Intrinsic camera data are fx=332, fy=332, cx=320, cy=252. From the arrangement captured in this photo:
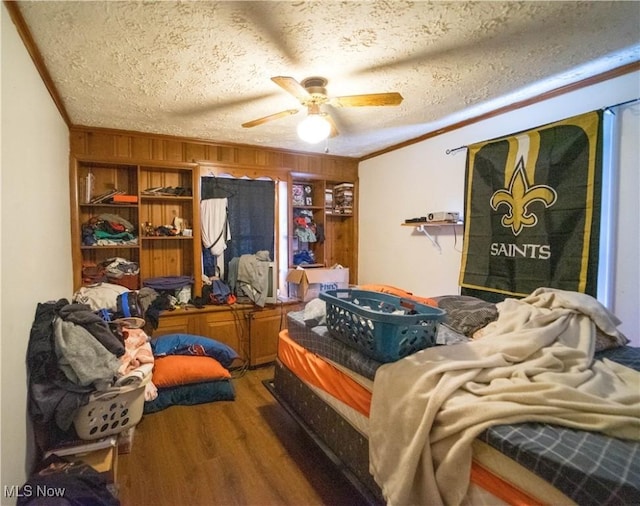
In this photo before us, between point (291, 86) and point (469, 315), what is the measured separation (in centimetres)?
174

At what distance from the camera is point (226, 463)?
204 cm

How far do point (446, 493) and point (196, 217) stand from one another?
10.1ft

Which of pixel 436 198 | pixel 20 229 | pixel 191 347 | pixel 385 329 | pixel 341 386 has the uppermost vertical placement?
pixel 436 198

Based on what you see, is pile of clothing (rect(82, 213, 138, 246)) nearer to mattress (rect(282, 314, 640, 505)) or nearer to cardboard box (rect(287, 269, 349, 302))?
cardboard box (rect(287, 269, 349, 302))

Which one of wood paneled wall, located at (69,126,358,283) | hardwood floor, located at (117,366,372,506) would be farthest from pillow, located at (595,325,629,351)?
wood paneled wall, located at (69,126,358,283)

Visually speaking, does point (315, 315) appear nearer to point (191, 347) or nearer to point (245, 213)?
point (191, 347)

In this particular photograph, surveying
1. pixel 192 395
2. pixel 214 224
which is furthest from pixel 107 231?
pixel 192 395

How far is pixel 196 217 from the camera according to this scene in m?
3.42

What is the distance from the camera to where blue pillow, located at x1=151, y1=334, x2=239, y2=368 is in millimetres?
2885

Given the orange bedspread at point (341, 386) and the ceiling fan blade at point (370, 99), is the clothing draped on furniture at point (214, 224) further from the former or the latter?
the ceiling fan blade at point (370, 99)

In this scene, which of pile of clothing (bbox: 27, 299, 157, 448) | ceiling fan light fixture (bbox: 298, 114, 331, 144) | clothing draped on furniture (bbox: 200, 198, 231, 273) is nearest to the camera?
pile of clothing (bbox: 27, 299, 157, 448)

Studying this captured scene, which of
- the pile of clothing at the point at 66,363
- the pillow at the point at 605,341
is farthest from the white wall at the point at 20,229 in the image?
the pillow at the point at 605,341

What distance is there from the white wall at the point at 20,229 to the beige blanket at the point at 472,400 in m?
1.44

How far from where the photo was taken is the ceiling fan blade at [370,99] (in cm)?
Answer: 183
